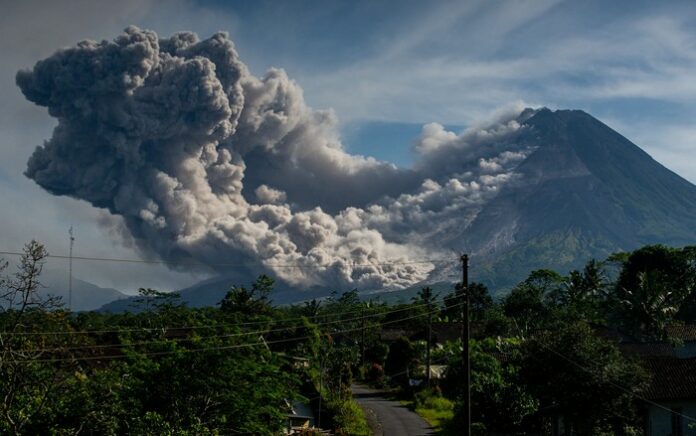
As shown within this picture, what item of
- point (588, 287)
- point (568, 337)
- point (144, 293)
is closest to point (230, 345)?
point (568, 337)

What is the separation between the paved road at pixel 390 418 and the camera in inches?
2181

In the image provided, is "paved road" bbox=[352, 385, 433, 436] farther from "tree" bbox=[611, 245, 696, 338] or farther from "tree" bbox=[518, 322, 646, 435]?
"tree" bbox=[611, 245, 696, 338]

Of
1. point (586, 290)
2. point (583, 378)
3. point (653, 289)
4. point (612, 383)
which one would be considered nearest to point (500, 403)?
point (583, 378)

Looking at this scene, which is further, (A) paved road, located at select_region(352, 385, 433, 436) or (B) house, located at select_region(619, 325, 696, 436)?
(A) paved road, located at select_region(352, 385, 433, 436)

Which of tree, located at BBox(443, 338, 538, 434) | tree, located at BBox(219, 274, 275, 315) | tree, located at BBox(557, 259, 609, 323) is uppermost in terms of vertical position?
Result: tree, located at BBox(557, 259, 609, 323)

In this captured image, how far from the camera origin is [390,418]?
205ft

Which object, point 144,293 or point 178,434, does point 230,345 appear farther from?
point 144,293

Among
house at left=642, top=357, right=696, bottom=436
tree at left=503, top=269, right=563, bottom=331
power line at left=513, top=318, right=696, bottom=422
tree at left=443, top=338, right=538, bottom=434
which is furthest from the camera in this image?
tree at left=503, top=269, right=563, bottom=331

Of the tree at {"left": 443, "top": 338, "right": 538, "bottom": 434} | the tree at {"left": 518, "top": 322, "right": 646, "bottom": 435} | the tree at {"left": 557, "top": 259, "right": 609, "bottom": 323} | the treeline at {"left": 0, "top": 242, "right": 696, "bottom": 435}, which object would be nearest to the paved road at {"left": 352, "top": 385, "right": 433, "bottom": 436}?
the treeline at {"left": 0, "top": 242, "right": 696, "bottom": 435}

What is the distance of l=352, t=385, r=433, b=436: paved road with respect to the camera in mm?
55400

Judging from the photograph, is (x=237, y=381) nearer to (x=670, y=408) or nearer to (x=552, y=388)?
(x=552, y=388)

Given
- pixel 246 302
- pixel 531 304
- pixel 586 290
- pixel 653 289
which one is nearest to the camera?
pixel 653 289

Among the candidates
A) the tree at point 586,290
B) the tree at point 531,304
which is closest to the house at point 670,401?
the tree at point 531,304

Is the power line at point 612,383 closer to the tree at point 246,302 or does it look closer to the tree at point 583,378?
the tree at point 583,378
